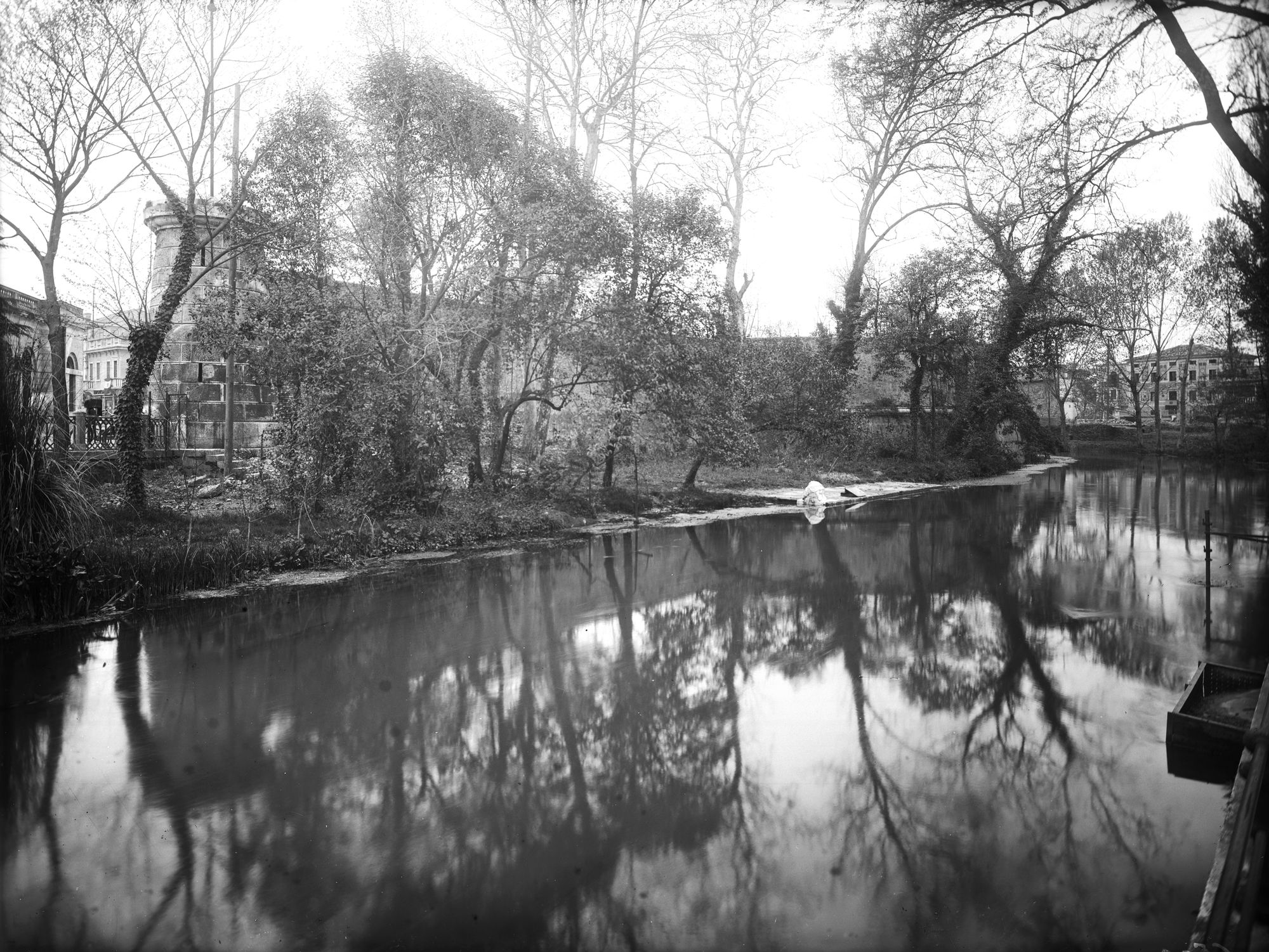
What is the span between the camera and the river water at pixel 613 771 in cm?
306

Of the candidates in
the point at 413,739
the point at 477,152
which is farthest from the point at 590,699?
the point at 477,152

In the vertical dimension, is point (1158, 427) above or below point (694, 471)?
above

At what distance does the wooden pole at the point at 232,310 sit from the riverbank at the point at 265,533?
0.82 meters

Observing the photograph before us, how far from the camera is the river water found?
120 inches

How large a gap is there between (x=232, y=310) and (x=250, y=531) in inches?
139

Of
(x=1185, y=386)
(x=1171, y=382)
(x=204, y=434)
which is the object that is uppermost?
(x=1171, y=382)

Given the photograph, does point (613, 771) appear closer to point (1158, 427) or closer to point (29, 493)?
point (29, 493)

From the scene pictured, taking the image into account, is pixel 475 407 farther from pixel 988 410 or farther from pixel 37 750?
pixel 988 410

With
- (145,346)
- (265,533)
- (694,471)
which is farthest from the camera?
(694,471)

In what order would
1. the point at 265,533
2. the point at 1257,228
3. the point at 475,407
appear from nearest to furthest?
1. the point at 1257,228
2. the point at 265,533
3. the point at 475,407

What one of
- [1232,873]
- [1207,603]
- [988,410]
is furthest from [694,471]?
[1232,873]

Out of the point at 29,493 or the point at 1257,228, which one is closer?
the point at 1257,228

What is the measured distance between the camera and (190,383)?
15414 mm

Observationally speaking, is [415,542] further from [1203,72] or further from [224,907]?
[1203,72]
